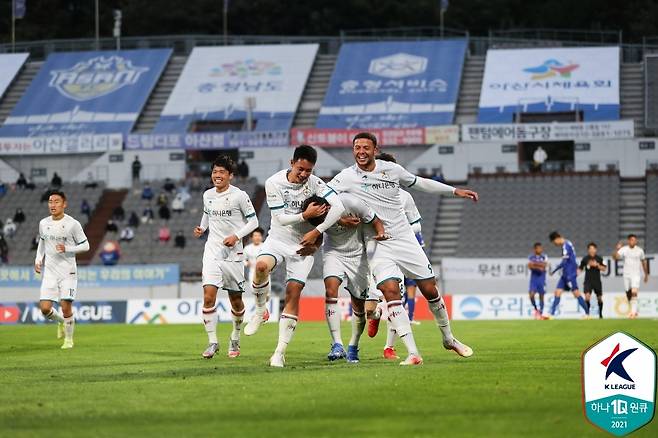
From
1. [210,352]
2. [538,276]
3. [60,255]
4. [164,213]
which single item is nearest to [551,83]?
[164,213]

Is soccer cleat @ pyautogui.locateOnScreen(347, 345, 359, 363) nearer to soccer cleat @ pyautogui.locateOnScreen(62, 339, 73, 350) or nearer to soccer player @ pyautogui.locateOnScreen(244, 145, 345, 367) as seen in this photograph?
soccer player @ pyautogui.locateOnScreen(244, 145, 345, 367)

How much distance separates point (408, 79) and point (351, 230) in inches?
2272

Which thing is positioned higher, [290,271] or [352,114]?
[290,271]

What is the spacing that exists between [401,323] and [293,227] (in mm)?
2013

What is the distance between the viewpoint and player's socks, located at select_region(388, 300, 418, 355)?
50.3 ft

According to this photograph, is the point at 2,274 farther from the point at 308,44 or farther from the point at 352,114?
the point at 308,44

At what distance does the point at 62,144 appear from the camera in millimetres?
71375

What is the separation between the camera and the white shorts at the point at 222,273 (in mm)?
18422

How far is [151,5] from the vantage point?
98.2m

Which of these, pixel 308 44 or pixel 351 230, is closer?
pixel 351 230

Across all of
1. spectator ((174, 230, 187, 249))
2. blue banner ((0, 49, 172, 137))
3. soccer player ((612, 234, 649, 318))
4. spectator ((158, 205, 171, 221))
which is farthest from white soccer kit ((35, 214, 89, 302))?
blue banner ((0, 49, 172, 137))

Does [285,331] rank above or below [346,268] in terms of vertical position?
below

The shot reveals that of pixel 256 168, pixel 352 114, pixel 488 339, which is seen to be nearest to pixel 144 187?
pixel 256 168

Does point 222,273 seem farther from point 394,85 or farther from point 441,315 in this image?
point 394,85
